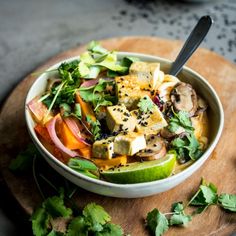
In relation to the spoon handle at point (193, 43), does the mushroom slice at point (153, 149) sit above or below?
below

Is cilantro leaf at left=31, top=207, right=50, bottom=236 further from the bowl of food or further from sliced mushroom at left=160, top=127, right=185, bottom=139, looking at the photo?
sliced mushroom at left=160, top=127, right=185, bottom=139

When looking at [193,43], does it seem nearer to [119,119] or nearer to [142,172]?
[119,119]

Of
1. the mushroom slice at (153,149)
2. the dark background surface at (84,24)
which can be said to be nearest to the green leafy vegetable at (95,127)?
the mushroom slice at (153,149)

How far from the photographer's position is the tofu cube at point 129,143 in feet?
7.82

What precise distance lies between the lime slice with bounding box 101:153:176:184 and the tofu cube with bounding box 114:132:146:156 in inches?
3.1

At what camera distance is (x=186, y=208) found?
2.59 meters

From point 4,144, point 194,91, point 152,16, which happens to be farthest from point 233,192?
point 152,16

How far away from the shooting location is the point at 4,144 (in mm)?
Answer: 2975

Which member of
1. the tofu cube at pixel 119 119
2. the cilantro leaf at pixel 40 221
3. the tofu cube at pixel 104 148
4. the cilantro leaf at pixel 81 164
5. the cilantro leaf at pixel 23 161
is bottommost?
the cilantro leaf at pixel 40 221

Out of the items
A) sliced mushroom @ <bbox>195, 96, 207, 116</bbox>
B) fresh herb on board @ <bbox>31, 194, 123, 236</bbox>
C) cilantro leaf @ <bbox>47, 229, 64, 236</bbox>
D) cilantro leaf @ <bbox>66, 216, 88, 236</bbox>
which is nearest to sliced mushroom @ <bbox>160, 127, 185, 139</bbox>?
sliced mushroom @ <bbox>195, 96, 207, 116</bbox>

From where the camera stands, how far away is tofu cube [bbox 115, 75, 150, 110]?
263cm

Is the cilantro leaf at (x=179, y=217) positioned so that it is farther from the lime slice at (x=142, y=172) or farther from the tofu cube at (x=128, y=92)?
the tofu cube at (x=128, y=92)

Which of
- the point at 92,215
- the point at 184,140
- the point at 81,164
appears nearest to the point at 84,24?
the point at 184,140

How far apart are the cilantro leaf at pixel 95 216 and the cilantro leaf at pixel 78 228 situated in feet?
0.10
